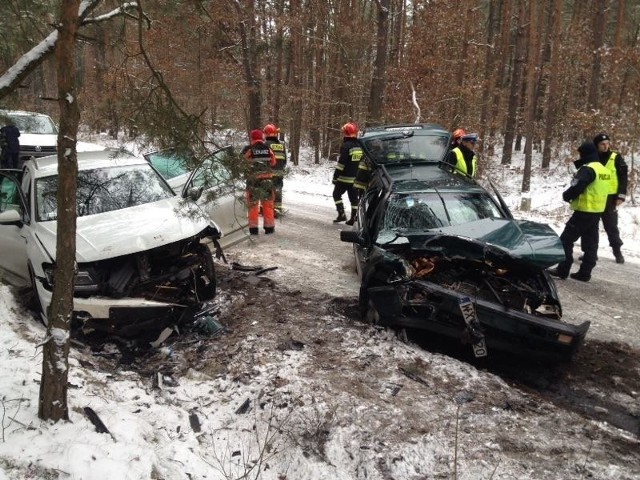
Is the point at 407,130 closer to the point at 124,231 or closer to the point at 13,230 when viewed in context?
the point at 124,231

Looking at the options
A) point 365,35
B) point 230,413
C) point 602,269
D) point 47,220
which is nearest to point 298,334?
point 230,413

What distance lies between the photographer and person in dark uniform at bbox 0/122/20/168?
10348mm

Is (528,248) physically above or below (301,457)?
above

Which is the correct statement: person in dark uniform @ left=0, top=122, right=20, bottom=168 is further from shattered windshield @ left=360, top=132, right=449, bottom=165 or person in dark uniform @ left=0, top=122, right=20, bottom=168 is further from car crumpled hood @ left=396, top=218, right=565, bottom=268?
car crumpled hood @ left=396, top=218, right=565, bottom=268

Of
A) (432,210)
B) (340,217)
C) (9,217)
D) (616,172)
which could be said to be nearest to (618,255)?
(616,172)

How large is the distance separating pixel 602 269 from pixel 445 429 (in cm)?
522

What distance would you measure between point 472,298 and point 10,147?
10492mm

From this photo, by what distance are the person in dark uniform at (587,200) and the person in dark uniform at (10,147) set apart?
10.4 m

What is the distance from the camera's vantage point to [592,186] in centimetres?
670

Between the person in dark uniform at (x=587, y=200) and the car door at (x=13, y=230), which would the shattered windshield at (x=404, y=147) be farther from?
the car door at (x=13, y=230)

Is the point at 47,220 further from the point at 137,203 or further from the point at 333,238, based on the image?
the point at 333,238

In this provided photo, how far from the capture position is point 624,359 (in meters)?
4.75

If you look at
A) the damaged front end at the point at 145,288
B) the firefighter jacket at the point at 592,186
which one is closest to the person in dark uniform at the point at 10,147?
the damaged front end at the point at 145,288

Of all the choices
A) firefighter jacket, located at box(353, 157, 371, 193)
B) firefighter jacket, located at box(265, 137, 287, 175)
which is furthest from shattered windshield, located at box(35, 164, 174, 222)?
firefighter jacket, located at box(353, 157, 371, 193)
